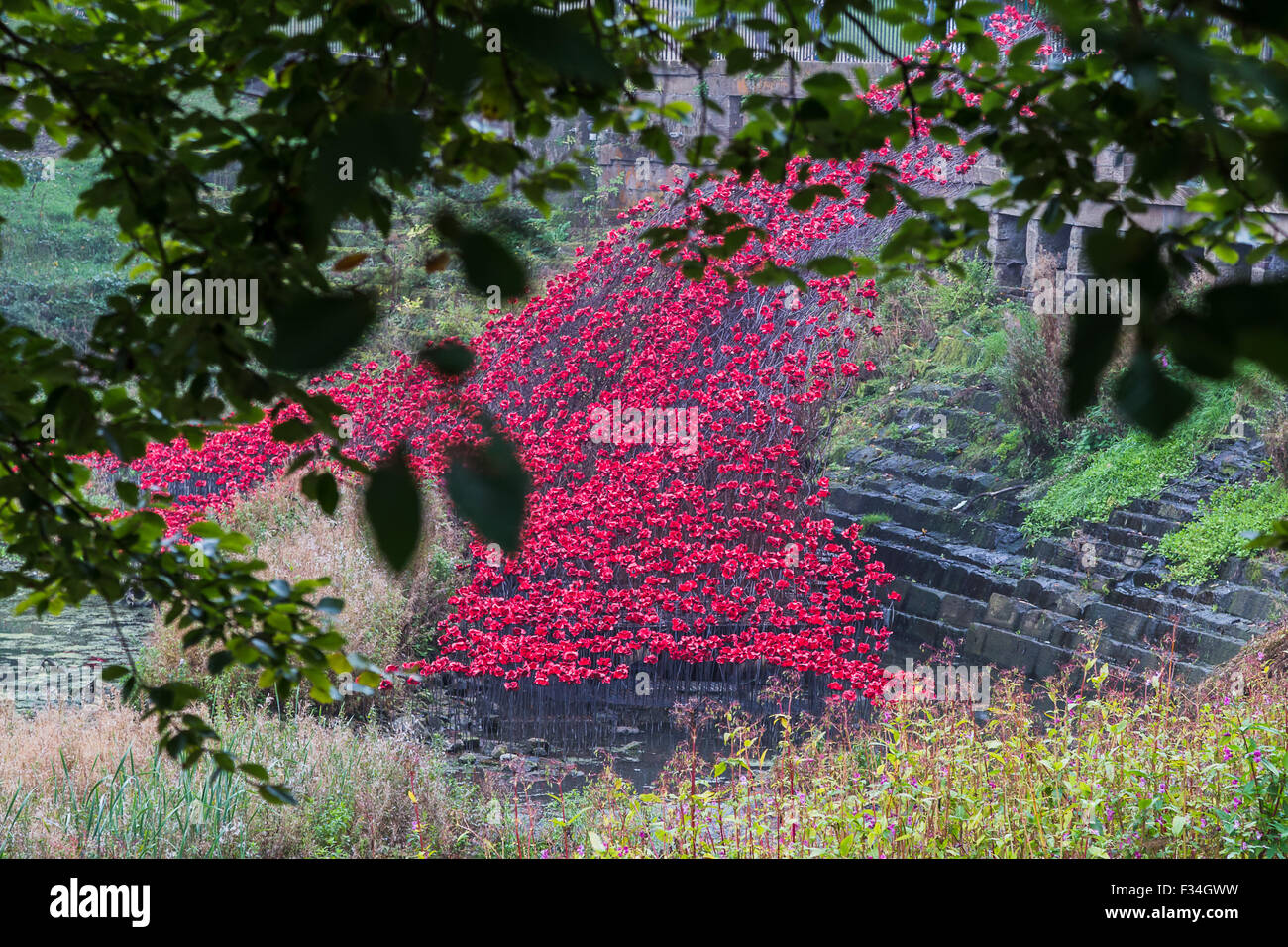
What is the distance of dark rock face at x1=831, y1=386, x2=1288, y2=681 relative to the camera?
4707 millimetres

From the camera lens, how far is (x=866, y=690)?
4.49 meters

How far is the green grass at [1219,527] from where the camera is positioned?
4.89 meters

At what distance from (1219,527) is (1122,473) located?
27.0 inches

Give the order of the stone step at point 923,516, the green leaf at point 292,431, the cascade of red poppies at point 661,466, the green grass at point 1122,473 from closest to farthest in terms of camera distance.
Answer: the green leaf at point 292,431, the cascade of red poppies at point 661,466, the green grass at point 1122,473, the stone step at point 923,516

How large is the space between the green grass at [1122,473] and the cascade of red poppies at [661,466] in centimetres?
105

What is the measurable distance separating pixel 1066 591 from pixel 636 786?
2.42m

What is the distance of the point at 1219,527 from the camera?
5027mm

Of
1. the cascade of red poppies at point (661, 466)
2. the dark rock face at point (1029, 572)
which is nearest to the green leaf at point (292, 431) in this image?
the cascade of red poppies at point (661, 466)

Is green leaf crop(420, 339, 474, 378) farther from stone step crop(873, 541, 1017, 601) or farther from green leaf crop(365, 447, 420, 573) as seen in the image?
stone step crop(873, 541, 1017, 601)

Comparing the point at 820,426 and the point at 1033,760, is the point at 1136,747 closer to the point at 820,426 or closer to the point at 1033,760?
the point at 1033,760

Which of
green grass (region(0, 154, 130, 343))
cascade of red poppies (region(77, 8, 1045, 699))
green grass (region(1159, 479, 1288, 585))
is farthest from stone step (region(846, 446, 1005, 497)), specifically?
green grass (region(0, 154, 130, 343))

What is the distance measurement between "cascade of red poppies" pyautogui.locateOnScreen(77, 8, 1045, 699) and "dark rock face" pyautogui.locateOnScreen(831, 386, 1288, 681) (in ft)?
0.94

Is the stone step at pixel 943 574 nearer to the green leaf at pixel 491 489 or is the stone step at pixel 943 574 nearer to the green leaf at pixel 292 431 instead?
the green leaf at pixel 292 431
